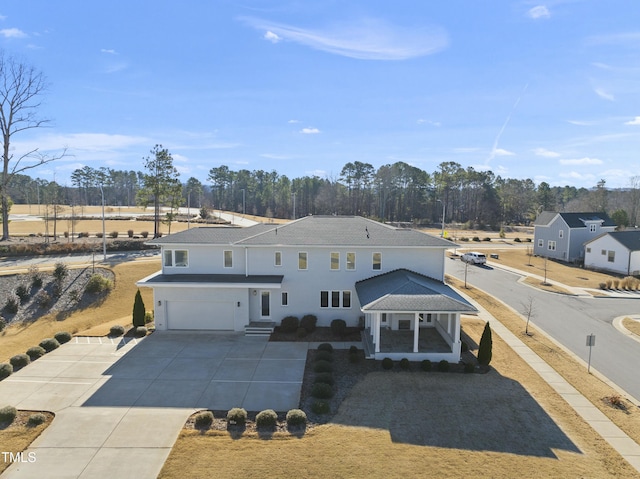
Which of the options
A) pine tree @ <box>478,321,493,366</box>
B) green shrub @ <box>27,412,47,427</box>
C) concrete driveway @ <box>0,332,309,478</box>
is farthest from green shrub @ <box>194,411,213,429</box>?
pine tree @ <box>478,321,493,366</box>

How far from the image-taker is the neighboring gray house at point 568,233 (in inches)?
2263

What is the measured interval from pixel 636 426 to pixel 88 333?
99.5 ft

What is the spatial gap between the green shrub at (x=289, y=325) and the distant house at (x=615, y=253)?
43.8m

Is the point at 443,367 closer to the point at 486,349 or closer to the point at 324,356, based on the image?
the point at 486,349

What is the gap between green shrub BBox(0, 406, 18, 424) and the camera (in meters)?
15.9

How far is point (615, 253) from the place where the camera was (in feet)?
164

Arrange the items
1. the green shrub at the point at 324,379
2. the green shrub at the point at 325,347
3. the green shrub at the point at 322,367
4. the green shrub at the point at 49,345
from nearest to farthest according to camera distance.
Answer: the green shrub at the point at 324,379, the green shrub at the point at 322,367, the green shrub at the point at 325,347, the green shrub at the point at 49,345

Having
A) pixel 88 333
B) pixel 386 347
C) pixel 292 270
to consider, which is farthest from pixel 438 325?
pixel 88 333

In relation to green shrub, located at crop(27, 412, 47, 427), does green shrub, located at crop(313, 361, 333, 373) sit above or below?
above

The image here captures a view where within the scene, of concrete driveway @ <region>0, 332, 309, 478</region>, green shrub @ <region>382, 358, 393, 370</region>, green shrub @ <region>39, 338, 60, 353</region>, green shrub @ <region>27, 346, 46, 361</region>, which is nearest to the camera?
concrete driveway @ <region>0, 332, 309, 478</region>

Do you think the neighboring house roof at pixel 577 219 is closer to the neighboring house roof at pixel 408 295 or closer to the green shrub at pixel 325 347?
the neighboring house roof at pixel 408 295

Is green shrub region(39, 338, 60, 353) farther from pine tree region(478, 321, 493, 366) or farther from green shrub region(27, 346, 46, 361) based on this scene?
pine tree region(478, 321, 493, 366)

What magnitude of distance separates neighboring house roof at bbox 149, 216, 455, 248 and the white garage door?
4.28m

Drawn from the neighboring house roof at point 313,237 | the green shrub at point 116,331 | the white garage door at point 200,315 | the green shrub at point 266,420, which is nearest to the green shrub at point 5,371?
the green shrub at point 116,331
